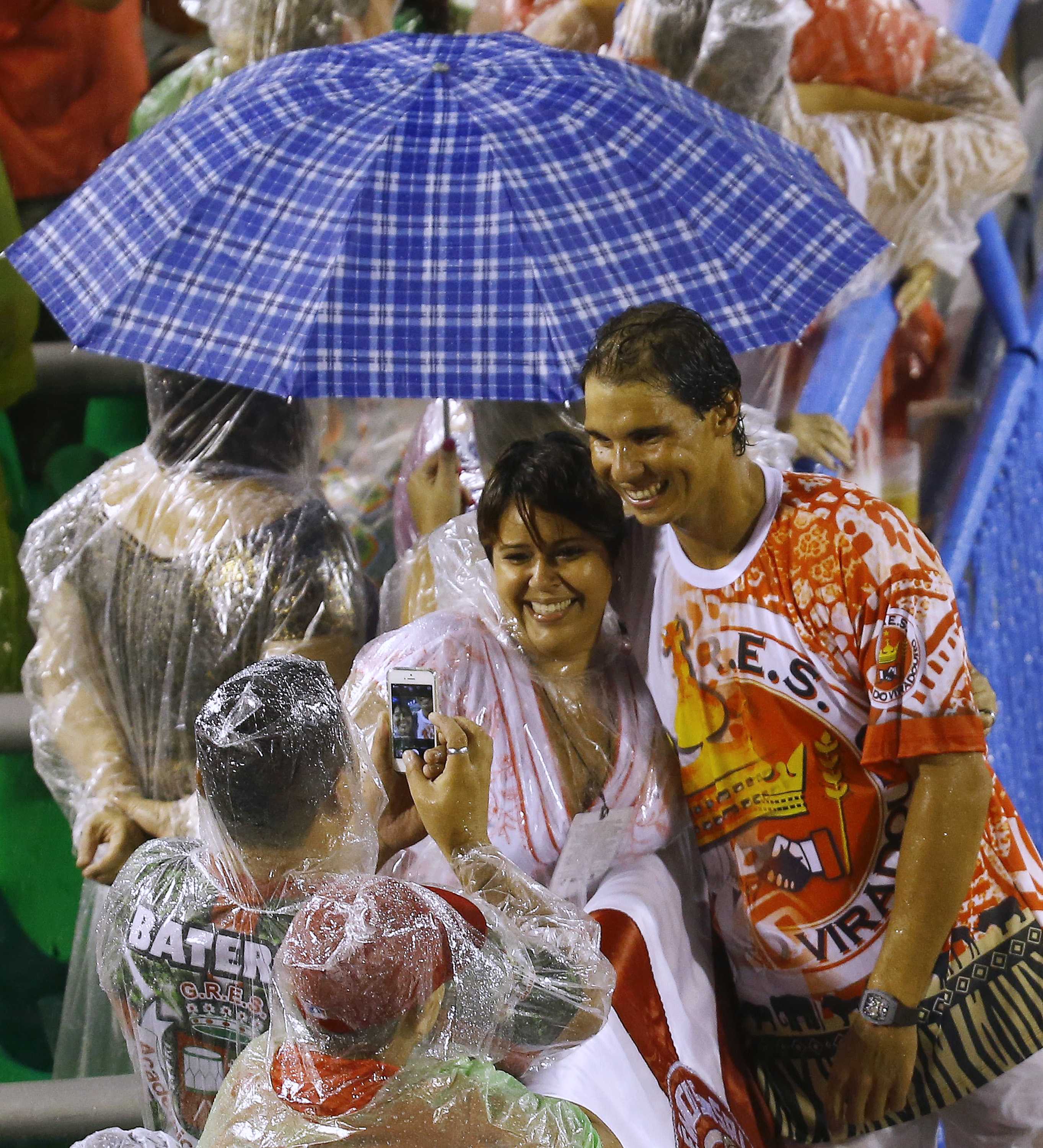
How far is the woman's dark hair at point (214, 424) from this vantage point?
7.23 feet

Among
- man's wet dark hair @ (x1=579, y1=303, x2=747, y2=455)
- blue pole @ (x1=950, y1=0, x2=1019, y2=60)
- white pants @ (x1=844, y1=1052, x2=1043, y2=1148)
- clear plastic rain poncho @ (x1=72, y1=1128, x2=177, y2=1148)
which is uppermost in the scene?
blue pole @ (x1=950, y1=0, x2=1019, y2=60)

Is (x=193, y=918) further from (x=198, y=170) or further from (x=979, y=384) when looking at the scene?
(x=979, y=384)

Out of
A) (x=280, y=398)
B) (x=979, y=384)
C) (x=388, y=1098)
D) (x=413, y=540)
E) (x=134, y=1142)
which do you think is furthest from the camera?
(x=979, y=384)

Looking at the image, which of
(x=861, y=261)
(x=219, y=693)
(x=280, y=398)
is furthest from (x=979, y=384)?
(x=219, y=693)

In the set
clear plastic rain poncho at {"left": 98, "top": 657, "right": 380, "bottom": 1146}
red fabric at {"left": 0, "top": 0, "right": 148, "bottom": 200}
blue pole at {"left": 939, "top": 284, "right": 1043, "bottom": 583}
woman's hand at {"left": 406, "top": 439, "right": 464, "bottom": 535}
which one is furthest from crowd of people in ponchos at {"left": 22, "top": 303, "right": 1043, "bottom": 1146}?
red fabric at {"left": 0, "top": 0, "right": 148, "bottom": 200}

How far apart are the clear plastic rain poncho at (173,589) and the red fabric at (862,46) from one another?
1.79 metres

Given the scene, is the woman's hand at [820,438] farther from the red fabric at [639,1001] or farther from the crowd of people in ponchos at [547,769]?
the red fabric at [639,1001]

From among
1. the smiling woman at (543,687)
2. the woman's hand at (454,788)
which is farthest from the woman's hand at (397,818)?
the woman's hand at (454,788)

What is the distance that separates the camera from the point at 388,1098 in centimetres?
111

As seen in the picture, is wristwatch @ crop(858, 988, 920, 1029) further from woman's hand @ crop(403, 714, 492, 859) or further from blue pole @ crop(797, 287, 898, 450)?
blue pole @ crop(797, 287, 898, 450)

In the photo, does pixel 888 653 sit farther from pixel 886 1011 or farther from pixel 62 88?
pixel 62 88

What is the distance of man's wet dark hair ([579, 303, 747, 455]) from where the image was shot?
63.4 inches

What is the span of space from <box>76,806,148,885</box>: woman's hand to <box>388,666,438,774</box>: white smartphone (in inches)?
27.9

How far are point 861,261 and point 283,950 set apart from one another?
4.67ft
